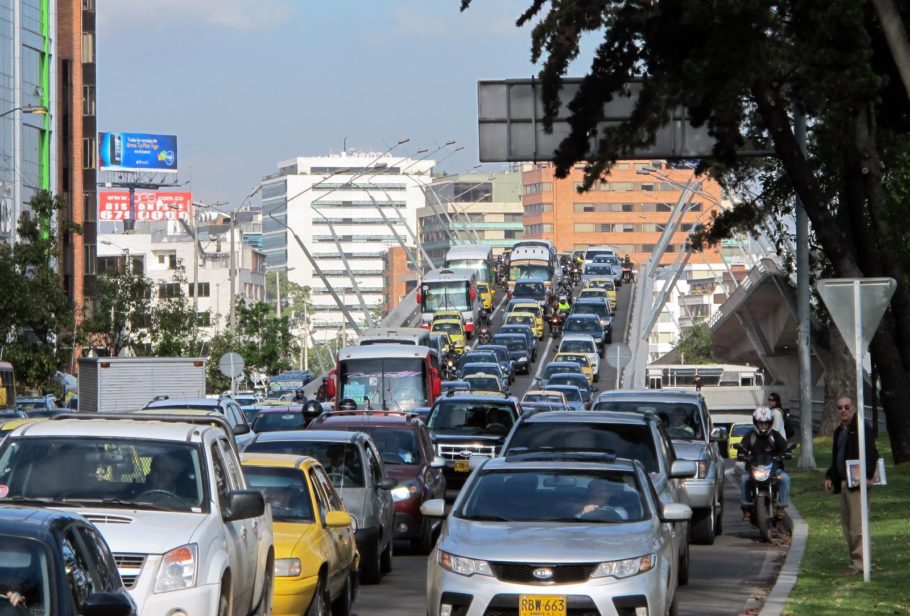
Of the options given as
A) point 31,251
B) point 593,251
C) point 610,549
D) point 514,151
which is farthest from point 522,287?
point 610,549

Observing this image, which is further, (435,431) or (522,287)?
(522,287)

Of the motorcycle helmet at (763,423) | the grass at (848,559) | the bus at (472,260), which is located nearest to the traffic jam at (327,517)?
the motorcycle helmet at (763,423)

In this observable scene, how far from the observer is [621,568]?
1203 centimetres

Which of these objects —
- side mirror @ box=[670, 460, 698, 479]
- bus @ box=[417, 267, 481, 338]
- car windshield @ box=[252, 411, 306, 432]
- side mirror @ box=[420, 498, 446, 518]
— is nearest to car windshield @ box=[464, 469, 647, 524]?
side mirror @ box=[420, 498, 446, 518]

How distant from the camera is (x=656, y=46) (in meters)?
27.2

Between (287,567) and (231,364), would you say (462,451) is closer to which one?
(287,567)

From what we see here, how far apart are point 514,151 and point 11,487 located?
28.1 m

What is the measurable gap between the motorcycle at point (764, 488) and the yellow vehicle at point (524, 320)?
67675 mm

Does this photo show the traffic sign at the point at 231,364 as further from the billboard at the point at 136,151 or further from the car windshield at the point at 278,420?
the billboard at the point at 136,151

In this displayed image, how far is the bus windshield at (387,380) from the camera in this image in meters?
41.2

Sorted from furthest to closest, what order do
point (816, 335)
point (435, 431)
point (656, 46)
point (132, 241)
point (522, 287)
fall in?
point (132, 241) → point (522, 287) → point (816, 335) → point (435, 431) → point (656, 46)

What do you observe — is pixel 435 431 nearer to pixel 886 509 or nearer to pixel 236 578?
pixel 886 509

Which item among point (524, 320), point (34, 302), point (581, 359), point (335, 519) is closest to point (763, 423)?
point (335, 519)

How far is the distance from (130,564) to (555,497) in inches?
166
